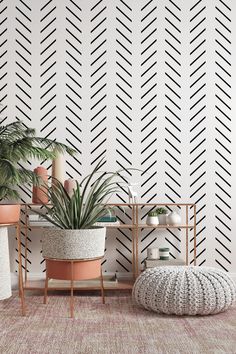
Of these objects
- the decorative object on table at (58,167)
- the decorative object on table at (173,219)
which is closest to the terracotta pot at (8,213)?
the decorative object on table at (58,167)

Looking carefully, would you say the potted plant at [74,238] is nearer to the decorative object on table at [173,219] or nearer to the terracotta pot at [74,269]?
the terracotta pot at [74,269]

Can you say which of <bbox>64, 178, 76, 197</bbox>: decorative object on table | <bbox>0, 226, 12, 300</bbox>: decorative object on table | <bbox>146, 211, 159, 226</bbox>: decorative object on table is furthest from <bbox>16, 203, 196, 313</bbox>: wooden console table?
<bbox>0, 226, 12, 300</bbox>: decorative object on table

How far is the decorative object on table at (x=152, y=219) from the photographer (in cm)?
377

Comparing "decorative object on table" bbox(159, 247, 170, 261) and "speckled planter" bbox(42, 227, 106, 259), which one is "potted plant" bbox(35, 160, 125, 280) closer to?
"speckled planter" bbox(42, 227, 106, 259)

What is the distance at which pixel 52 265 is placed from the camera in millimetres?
3135

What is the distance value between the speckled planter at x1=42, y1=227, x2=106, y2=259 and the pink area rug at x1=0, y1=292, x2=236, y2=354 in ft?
1.16

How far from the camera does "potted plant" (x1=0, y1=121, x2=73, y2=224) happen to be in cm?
301

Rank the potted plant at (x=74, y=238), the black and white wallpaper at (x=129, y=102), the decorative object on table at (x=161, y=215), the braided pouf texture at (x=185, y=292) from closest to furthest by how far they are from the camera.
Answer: the braided pouf texture at (x=185, y=292) → the potted plant at (x=74, y=238) → the decorative object on table at (x=161, y=215) → the black and white wallpaper at (x=129, y=102)

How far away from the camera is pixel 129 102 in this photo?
13.3 feet

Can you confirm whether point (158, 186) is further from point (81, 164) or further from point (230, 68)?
point (230, 68)

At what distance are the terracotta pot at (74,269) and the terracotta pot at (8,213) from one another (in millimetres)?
339

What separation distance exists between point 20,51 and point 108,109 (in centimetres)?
81

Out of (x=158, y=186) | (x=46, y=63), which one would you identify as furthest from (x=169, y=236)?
(x=46, y=63)

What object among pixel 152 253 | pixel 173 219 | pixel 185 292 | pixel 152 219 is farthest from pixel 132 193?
pixel 185 292
